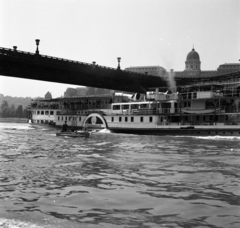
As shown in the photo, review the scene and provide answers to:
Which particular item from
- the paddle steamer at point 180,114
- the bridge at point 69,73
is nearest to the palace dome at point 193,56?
the bridge at point 69,73

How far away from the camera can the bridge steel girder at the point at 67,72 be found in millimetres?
52969

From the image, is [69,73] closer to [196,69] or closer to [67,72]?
[67,72]

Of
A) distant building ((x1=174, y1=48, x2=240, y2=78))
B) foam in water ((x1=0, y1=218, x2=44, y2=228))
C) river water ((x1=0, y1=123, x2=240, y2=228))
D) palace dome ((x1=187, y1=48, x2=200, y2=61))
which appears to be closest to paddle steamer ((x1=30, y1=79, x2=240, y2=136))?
river water ((x1=0, y1=123, x2=240, y2=228))

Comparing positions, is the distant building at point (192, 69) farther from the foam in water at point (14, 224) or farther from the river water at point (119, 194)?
the foam in water at point (14, 224)

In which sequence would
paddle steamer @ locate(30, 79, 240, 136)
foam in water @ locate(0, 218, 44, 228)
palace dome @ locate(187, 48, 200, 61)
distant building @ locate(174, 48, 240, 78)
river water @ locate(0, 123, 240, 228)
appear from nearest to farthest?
foam in water @ locate(0, 218, 44, 228) → river water @ locate(0, 123, 240, 228) → paddle steamer @ locate(30, 79, 240, 136) → distant building @ locate(174, 48, 240, 78) → palace dome @ locate(187, 48, 200, 61)

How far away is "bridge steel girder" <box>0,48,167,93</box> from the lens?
174 ft

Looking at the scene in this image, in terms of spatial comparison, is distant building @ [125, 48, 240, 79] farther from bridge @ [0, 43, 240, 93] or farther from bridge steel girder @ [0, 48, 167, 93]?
bridge steel girder @ [0, 48, 167, 93]

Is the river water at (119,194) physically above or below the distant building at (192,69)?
below

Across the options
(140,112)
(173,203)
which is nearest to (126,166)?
(173,203)

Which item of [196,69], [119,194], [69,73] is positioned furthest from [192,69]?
[119,194]

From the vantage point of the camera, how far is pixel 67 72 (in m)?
62.4

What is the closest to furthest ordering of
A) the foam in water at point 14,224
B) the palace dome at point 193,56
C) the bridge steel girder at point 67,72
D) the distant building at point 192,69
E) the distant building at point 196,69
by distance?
1. the foam in water at point 14,224
2. the bridge steel girder at point 67,72
3. the distant building at point 196,69
4. the distant building at point 192,69
5. the palace dome at point 193,56

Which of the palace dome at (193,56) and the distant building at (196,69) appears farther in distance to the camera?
the palace dome at (193,56)

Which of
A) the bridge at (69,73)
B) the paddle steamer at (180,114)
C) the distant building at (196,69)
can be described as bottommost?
the paddle steamer at (180,114)
